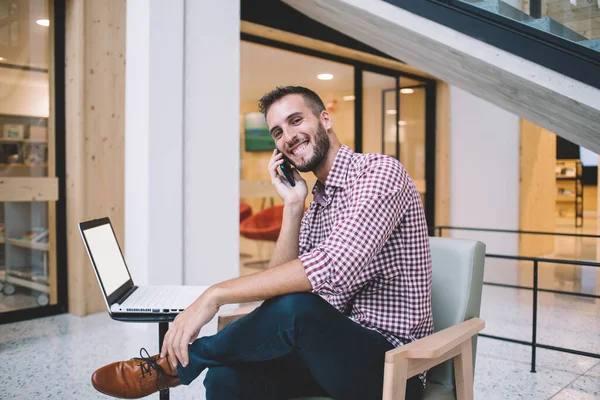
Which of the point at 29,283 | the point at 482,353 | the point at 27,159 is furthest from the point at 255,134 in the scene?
the point at 482,353

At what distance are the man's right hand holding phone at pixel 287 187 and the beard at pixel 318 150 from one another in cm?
12

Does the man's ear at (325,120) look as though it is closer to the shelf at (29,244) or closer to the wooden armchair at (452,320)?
the wooden armchair at (452,320)

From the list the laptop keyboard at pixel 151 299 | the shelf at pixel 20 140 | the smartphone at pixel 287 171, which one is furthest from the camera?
the shelf at pixel 20 140

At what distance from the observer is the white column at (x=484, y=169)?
24.3 feet

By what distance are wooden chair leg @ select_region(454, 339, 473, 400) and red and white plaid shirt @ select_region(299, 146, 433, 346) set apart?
0.12 metres

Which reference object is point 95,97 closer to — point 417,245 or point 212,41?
point 212,41

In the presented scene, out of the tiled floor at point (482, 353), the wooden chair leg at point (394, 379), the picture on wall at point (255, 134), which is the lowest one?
the tiled floor at point (482, 353)

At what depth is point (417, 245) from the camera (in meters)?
1.60

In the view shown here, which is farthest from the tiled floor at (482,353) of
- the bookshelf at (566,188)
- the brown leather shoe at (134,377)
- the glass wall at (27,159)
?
the bookshelf at (566,188)

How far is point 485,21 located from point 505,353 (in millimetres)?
2097

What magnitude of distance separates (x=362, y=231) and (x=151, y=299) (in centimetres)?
76

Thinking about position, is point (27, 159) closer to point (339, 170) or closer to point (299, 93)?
point (299, 93)

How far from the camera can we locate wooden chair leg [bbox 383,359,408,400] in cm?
129

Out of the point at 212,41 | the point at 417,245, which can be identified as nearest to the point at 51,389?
the point at 417,245
